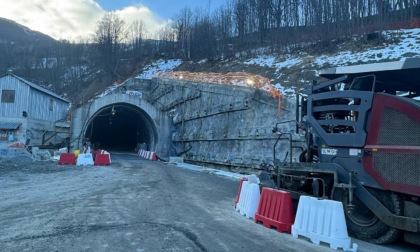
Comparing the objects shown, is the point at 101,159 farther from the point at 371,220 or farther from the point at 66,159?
the point at 371,220

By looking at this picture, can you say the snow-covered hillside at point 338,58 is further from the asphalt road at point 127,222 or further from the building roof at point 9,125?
the building roof at point 9,125

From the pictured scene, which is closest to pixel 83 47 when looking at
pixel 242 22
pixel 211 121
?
pixel 242 22

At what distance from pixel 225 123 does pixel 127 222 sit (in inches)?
702

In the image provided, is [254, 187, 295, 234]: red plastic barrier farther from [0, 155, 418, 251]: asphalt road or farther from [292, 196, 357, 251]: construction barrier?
[292, 196, 357, 251]: construction barrier

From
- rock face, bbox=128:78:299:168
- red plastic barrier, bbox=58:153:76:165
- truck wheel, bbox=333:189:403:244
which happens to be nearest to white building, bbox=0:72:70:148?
red plastic barrier, bbox=58:153:76:165

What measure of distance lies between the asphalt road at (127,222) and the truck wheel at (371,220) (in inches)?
9.5

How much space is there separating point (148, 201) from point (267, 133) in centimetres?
1136

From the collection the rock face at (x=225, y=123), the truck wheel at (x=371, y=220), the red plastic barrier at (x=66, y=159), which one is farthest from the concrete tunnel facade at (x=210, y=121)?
the red plastic barrier at (x=66, y=159)

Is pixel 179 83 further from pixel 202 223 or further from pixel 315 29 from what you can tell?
pixel 202 223

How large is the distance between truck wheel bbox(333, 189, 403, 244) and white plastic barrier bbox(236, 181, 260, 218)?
1.92 m

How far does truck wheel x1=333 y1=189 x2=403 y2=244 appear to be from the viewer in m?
6.51

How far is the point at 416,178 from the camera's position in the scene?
6023mm

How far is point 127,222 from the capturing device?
7.38 m

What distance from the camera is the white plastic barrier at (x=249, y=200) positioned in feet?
27.9
